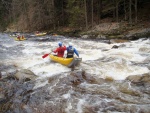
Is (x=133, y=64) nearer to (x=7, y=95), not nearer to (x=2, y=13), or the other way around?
(x=7, y=95)

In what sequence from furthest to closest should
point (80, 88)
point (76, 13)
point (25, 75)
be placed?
point (76, 13)
point (25, 75)
point (80, 88)

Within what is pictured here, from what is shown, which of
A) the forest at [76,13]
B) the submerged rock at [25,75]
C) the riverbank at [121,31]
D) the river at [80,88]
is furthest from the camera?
the forest at [76,13]

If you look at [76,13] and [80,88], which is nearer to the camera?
[80,88]

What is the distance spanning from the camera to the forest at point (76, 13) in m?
27.3

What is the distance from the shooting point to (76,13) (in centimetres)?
2969

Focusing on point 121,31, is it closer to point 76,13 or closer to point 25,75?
point 76,13

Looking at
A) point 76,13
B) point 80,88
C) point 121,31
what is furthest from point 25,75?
point 76,13

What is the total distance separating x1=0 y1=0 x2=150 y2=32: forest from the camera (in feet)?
89.6

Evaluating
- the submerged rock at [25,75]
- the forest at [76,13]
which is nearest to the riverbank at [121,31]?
the forest at [76,13]

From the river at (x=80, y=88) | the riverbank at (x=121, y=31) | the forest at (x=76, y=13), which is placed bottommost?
the river at (x=80, y=88)

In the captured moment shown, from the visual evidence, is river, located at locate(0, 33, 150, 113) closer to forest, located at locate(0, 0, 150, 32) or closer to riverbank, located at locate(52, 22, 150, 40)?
riverbank, located at locate(52, 22, 150, 40)

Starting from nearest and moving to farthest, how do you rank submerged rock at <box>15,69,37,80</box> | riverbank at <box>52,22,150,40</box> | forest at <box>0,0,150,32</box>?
submerged rock at <box>15,69,37,80</box>, riverbank at <box>52,22,150,40</box>, forest at <box>0,0,150,32</box>

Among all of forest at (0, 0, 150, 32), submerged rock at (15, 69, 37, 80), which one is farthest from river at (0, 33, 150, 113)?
forest at (0, 0, 150, 32)

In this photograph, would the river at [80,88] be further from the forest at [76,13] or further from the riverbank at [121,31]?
the forest at [76,13]
